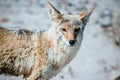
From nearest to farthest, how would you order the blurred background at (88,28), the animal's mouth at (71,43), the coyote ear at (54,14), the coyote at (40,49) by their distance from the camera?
1. the animal's mouth at (71,43)
2. the coyote at (40,49)
3. the coyote ear at (54,14)
4. the blurred background at (88,28)

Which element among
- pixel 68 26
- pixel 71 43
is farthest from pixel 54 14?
pixel 71 43

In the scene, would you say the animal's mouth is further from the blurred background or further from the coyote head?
the blurred background

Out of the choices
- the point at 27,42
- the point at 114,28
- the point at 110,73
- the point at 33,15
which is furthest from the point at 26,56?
the point at 114,28

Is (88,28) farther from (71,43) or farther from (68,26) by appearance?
(71,43)

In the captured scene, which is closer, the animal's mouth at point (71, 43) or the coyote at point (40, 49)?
the animal's mouth at point (71, 43)

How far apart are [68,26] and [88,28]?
7.87m

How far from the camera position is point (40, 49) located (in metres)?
9.02

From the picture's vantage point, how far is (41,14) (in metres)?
16.9

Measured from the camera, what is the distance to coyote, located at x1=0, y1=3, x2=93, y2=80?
893 cm

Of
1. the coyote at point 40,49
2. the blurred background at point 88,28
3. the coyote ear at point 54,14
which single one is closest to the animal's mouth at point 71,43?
the coyote at point 40,49

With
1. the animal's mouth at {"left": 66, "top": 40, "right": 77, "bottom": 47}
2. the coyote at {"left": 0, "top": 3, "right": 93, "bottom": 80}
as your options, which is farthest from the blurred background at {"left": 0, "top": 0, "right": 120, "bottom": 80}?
the animal's mouth at {"left": 66, "top": 40, "right": 77, "bottom": 47}

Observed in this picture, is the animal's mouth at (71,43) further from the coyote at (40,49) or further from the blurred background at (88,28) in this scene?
the blurred background at (88,28)

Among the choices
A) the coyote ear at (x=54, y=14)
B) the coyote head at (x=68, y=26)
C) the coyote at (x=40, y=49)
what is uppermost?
the coyote ear at (x=54, y=14)

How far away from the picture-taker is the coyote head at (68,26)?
29.1ft
